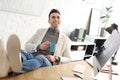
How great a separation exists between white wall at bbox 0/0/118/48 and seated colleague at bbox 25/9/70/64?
0.55 meters

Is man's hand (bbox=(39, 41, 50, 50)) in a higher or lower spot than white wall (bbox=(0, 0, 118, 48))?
lower

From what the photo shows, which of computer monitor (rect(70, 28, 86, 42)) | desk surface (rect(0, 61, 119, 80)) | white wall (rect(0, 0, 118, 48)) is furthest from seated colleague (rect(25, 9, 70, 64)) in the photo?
computer monitor (rect(70, 28, 86, 42))

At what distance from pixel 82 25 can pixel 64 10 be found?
80 centimetres

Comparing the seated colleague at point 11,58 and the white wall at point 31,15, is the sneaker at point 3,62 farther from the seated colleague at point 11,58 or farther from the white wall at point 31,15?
the white wall at point 31,15

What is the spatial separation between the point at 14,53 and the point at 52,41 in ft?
4.22

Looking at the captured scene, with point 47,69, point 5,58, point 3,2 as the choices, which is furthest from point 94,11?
point 5,58

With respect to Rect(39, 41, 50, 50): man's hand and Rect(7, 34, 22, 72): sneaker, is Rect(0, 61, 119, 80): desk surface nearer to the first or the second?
Rect(7, 34, 22, 72): sneaker

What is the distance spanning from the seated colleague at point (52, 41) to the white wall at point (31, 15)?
55cm

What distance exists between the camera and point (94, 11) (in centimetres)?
438

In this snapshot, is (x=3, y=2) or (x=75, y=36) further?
(x=75, y=36)

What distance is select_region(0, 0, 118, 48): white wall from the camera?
2.65m

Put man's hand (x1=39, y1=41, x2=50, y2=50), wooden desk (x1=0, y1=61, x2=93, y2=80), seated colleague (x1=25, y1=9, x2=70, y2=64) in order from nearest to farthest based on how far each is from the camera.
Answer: wooden desk (x1=0, y1=61, x2=93, y2=80)
man's hand (x1=39, y1=41, x2=50, y2=50)
seated colleague (x1=25, y1=9, x2=70, y2=64)

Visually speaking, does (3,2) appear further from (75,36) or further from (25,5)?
(75,36)

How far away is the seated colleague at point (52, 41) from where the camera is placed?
2.17m
